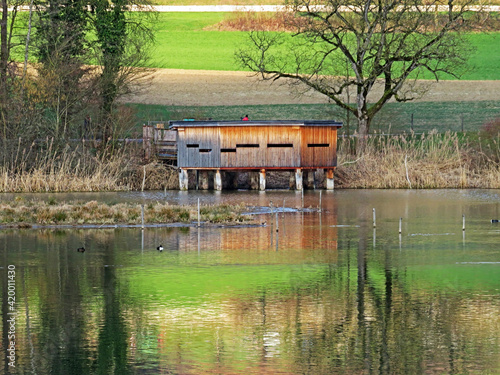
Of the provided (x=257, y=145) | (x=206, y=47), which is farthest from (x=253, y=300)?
(x=206, y=47)

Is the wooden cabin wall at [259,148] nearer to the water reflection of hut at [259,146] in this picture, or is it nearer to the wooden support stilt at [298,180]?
the water reflection of hut at [259,146]

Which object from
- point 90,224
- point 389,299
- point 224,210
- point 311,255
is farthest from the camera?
point 224,210

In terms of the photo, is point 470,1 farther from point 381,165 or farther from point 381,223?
point 381,223

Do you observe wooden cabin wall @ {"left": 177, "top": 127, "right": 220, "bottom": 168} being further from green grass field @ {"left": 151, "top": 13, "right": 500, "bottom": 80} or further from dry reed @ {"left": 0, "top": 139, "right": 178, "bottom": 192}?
green grass field @ {"left": 151, "top": 13, "right": 500, "bottom": 80}

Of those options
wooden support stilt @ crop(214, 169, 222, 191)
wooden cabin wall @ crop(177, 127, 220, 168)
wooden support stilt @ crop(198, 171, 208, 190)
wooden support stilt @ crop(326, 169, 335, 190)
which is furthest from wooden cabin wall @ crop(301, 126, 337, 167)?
wooden support stilt @ crop(198, 171, 208, 190)

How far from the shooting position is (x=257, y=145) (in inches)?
1748

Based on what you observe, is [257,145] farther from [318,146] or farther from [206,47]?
[206,47]

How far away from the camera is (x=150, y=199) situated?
38094 mm

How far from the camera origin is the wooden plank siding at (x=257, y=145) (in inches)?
1745

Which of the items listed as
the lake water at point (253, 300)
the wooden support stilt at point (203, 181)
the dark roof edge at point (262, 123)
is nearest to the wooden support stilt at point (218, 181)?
the wooden support stilt at point (203, 181)

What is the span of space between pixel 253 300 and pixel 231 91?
74600mm

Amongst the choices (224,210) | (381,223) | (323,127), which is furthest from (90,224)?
(323,127)

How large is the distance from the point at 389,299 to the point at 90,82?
3424 centimetres

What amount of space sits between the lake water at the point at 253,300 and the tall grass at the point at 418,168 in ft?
54.4
